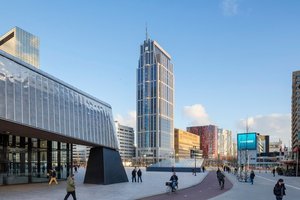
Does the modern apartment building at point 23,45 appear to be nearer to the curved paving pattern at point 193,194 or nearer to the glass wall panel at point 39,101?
the glass wall panel at point 39,101

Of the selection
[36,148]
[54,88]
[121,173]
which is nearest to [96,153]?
[121,173]

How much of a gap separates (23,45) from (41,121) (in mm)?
79395

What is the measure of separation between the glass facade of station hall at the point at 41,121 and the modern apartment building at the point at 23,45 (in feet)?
175

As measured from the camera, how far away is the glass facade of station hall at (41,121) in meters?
20.6

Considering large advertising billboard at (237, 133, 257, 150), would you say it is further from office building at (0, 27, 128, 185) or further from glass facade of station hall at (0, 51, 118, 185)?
glass facade of station hall at (0, 51, 118, 185)

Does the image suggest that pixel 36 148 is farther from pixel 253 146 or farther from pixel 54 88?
pixel 253 146

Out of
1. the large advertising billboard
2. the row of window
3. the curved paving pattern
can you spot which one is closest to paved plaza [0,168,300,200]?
the curved paving pattern

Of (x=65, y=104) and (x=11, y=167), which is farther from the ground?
(x=65, y=104)

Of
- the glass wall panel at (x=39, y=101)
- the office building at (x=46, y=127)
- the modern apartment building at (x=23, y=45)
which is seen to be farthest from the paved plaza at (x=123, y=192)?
the modern apartment building at (x=23, y=45)

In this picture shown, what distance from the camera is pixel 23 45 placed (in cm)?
9625

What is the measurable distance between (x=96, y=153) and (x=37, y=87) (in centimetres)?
1249

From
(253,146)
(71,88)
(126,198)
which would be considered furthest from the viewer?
(253,146)

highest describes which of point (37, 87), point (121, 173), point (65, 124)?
point (37, 87)

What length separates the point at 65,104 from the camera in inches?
1082
